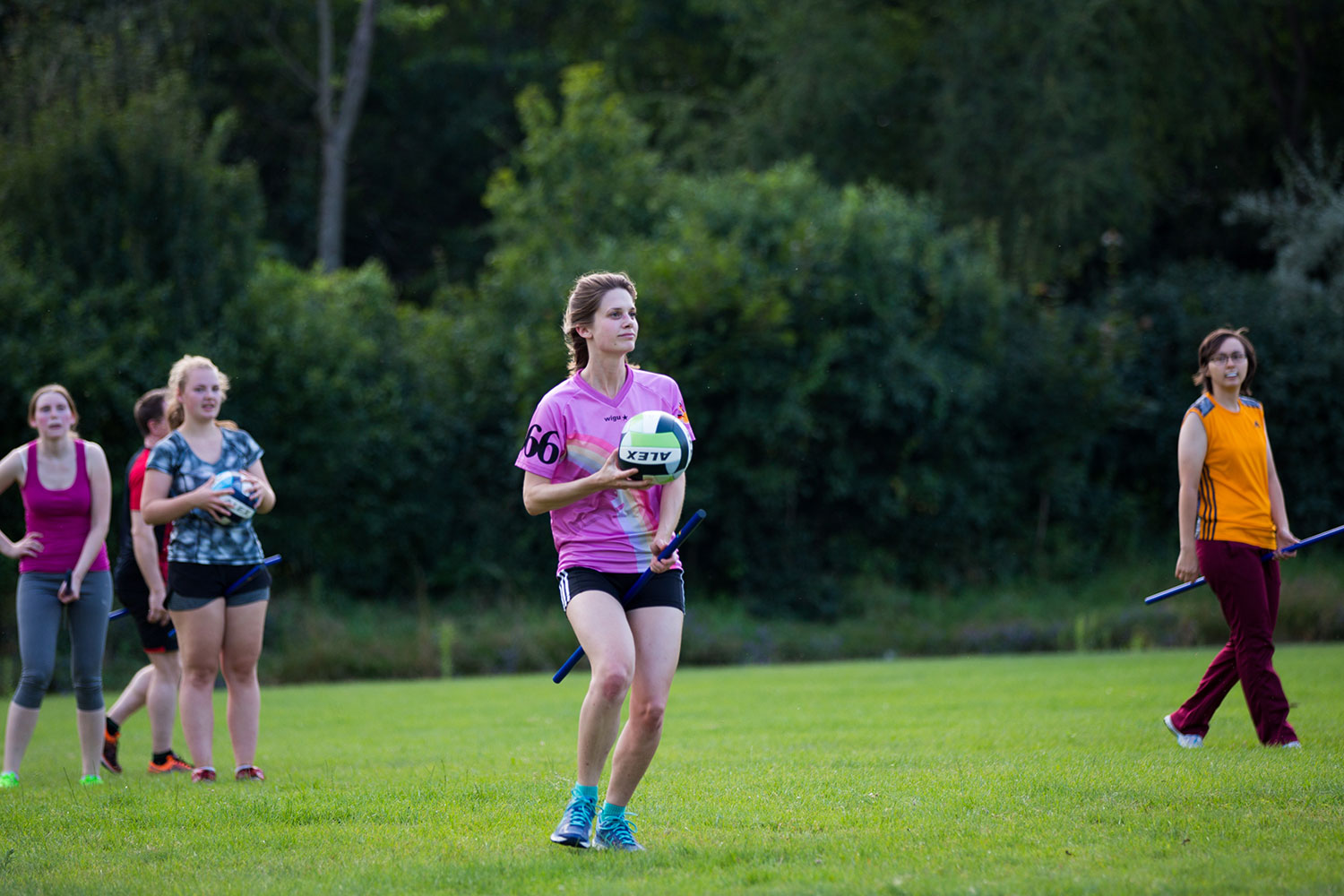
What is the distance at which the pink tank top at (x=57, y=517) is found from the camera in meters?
8.11

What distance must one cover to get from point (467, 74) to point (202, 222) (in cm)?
1614

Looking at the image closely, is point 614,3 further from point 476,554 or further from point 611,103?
point 476,554

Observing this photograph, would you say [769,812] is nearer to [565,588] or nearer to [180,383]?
[565,588]

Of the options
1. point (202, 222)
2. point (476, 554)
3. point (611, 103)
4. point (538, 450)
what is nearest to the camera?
point (538, 450)

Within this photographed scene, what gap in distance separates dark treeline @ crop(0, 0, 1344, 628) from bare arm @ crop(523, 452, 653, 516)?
596 inches

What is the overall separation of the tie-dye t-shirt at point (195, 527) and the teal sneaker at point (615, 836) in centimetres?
327

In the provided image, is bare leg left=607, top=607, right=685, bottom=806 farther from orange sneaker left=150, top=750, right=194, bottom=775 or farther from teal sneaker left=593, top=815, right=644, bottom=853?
orange sneaker left=150, top=750, right=194, bottom=775

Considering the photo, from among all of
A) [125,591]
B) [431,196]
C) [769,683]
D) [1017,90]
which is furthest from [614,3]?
[125,591]

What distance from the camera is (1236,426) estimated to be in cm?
805

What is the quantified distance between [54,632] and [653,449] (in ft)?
16.1

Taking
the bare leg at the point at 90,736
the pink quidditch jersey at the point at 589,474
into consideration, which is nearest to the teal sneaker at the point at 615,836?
the pink quidditch jersey at the point at 589,474

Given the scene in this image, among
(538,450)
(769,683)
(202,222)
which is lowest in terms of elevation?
(769,683)

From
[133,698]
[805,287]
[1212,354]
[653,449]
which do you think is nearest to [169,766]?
[133,698]

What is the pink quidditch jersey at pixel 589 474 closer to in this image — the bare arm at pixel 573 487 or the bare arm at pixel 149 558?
the bare arm at pixel 573 487
